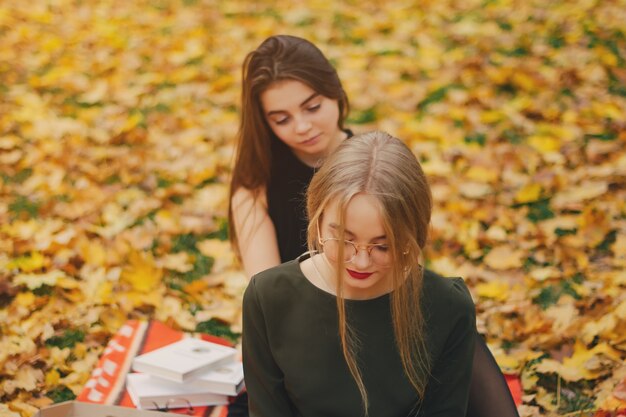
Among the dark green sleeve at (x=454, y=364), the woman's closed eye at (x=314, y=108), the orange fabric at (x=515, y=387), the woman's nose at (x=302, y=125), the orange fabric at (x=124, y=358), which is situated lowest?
the orange fabric at (x=515, y=387)

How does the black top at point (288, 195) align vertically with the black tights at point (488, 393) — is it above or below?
above

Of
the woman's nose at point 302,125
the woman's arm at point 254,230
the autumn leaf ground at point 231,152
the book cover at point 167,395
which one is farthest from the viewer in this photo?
the autumn leaf ground at point 231,152

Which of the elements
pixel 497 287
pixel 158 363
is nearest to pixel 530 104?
pixel 497 287

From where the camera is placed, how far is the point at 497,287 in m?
3.44

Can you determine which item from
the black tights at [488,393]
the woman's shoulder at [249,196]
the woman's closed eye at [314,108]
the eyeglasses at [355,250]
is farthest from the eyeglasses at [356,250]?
the woman's shoulder at [249,196]

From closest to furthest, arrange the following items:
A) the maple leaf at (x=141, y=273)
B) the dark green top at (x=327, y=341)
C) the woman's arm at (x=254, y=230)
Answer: the dark green top at (x=327, y=341), the woman's arm at (x=254, y=230), the maple leaf at (x=141, y=273)

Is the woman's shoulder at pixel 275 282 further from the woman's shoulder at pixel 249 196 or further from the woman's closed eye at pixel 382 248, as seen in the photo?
the woman's shoulder at pixel 249 196

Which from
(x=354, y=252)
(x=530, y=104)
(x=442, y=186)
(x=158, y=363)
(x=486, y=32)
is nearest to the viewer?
(x=354, y=252)

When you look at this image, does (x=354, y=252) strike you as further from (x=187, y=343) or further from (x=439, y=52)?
(x=439, y=52)

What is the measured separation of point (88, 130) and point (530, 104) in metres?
2.94

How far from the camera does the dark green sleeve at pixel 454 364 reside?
2.09 metres

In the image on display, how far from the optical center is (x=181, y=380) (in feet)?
8.28

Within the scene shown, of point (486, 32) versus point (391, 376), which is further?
point (486, 32)

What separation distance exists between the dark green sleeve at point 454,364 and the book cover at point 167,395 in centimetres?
82
